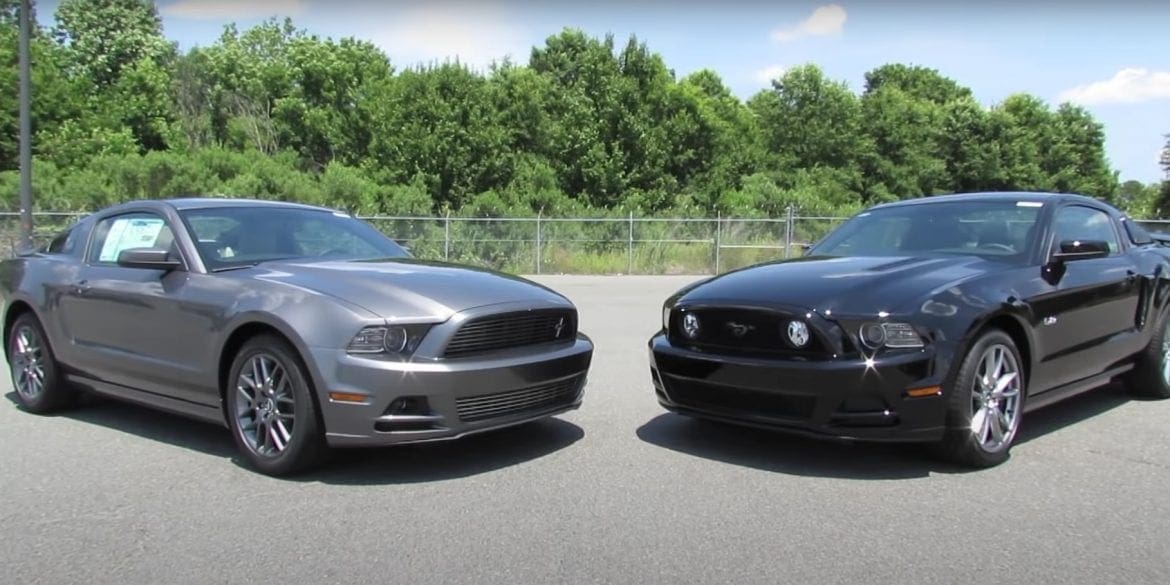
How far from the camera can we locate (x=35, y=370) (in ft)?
21.8

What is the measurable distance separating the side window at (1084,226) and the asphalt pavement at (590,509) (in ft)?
4.20

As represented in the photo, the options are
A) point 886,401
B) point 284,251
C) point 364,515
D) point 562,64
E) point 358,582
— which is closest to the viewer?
point 358,582

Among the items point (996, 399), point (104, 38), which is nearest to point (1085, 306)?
point (996, 399)

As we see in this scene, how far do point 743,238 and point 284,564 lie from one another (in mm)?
23404

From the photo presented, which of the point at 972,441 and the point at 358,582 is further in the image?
the point at 972,441

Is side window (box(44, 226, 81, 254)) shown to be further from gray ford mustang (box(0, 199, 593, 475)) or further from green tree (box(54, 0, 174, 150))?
green tree (box(54, 0, 174, 150))

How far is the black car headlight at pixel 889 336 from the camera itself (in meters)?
4.78

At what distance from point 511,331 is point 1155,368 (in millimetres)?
5036

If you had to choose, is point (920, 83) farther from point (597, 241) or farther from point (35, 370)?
point (35, 370)

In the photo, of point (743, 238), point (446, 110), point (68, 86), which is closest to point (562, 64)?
point (446, 110)

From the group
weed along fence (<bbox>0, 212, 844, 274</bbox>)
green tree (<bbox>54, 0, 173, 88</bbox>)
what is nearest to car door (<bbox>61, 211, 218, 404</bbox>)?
weed along fence (<bbox>0, 212, 844, 274</bbox>)

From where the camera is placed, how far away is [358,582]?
358 cm

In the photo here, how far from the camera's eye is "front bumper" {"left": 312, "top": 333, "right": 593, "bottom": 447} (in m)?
4.65

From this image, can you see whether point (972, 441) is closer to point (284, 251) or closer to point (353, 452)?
point (353, 452)
